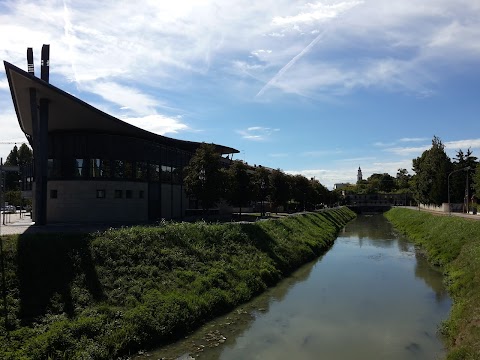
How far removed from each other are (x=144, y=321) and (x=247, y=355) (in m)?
4.09

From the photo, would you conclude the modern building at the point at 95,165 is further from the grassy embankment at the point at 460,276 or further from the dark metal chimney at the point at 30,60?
the grassy embankment at the point at 460,276

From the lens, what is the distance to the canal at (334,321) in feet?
51.0

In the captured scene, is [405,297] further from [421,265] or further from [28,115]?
[28,115]

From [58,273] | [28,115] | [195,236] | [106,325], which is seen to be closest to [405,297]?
[195,236]

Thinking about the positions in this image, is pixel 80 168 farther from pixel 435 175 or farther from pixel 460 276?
pixel 435 175

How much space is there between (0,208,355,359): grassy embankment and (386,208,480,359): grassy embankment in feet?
32.8

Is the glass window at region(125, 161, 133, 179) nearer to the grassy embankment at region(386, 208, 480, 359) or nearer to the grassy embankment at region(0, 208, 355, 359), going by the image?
the grassy embankment at region(0, 208, 355, 359)

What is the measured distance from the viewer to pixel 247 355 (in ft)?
50.2

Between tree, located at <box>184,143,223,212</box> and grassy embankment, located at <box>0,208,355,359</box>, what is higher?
tree, located at <box>184,143,223,212</box>

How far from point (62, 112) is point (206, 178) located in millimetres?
13968

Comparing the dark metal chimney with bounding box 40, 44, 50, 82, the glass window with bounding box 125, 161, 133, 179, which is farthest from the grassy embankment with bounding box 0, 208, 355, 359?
the dark metal chimney with bounding box 40, 44, 50, 82

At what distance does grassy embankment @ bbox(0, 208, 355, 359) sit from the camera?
14109 millimetres

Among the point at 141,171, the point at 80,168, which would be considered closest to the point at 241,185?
the point at 141,171

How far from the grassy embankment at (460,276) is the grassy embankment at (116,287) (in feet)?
32.8
